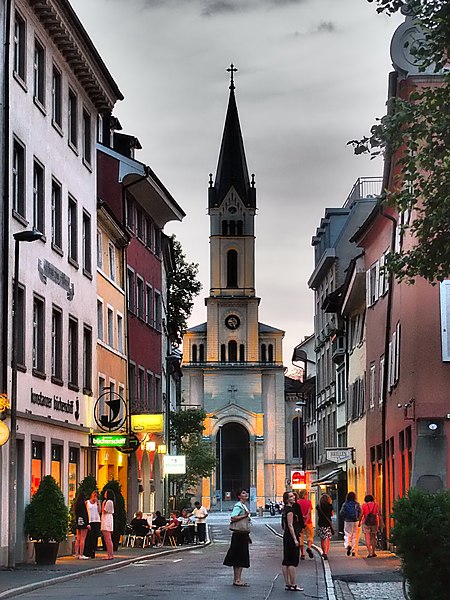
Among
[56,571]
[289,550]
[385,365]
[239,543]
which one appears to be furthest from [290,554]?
[385,365]

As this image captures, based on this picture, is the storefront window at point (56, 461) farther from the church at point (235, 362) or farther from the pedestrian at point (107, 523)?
the church at point (235, 362)

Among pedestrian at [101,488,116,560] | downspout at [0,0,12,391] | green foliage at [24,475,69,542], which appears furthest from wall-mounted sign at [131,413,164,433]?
downspout at [0,0,12,391]

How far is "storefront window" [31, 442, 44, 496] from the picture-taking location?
33353 millimetres

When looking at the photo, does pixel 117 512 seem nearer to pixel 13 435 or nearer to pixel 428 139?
pixel 13 435

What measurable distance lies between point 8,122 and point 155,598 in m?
13.1

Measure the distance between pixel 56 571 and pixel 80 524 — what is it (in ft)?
18.4

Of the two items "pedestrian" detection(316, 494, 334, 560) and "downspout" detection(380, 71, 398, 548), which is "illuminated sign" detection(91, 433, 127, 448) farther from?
"downspout" detection(380, 71, 398, 548)

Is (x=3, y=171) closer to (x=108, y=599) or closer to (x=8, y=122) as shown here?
(x=8, y=122)

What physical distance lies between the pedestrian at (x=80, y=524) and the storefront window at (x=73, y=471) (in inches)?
120

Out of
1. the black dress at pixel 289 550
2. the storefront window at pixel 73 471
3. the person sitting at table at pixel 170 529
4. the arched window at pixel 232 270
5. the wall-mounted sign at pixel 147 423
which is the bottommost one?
the person sitting at table at pixel 170 529

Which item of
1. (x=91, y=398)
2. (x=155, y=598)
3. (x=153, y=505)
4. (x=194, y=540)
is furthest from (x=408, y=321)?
(x=153, y=505)

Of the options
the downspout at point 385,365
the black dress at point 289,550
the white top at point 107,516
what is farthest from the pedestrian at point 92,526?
the black dress at point 289,550

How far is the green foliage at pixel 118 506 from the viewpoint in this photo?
39953 millimetres

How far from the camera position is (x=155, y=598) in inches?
853
